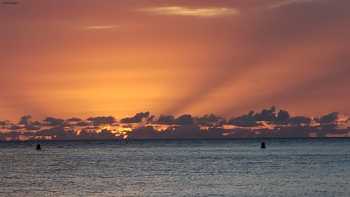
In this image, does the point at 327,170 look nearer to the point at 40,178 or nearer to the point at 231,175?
the point at 231,175

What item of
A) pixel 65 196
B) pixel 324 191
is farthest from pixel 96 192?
pixel 324 191

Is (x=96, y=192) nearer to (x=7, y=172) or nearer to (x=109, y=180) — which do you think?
(x=109, y=180)

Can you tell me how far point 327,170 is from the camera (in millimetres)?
94312

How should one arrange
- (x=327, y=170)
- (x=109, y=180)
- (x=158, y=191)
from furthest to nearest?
(x=327, y=170) → (x=109, y=180) → (x=158, y=191)

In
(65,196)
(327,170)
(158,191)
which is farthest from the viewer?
(327,170)

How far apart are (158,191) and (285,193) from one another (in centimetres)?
1016

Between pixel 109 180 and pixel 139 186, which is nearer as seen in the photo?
pixel 139 186

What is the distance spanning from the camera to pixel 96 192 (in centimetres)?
6744

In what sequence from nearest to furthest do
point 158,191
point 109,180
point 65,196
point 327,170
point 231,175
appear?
point 65,196
point 158,191
point 109,180
point 231,175
point 327,170

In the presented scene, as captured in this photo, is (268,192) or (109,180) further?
(109,180)

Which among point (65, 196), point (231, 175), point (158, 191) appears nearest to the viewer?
point (65, 196)

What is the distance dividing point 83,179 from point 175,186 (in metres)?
13.5

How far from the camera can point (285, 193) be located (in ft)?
215

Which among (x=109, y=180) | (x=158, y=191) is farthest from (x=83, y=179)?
(x=158, y=191)
